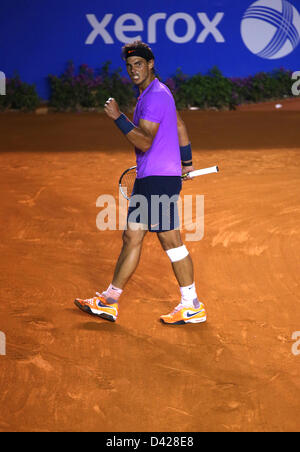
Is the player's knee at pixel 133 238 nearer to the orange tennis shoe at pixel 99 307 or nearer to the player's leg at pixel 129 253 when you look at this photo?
the player's leg at pixel 129 253

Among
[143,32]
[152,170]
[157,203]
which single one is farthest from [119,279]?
[143,32]

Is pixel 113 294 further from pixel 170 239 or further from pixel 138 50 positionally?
pixel 138 50

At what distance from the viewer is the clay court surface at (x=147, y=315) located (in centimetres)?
314

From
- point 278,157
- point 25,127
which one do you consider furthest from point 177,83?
point 278,157

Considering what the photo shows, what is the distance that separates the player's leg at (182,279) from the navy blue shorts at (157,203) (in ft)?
0.29

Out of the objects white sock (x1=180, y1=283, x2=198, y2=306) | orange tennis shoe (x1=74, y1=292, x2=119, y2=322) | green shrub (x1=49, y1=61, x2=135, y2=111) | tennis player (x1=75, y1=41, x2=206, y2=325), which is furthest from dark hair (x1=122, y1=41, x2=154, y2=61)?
green shrub (x1=49, y1=61, x2=135, y2=111)

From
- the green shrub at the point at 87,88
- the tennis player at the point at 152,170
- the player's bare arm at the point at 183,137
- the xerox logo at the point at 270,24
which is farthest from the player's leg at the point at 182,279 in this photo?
the xerox logo at the point at 270,24

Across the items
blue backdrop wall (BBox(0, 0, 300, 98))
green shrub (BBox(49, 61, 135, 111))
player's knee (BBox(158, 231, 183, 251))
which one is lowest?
player's knee (BBox(158, 231, 183, 251))

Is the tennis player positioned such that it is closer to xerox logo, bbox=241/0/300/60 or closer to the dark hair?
the dark hair

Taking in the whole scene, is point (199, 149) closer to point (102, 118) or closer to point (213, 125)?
point (213, 125)

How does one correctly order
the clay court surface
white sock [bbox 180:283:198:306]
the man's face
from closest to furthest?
the clay court surface < the man's face < white sock [bbox 180:283:198:306]

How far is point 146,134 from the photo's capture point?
3.78 metres

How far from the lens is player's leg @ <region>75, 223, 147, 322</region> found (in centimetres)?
412
